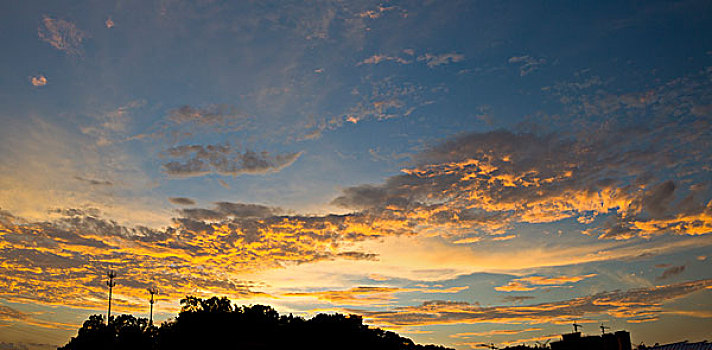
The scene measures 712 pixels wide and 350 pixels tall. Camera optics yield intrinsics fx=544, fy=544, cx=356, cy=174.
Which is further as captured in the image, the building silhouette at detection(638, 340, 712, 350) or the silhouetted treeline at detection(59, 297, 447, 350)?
the silhouetted treeline at detection(59, 297, 447, 350)

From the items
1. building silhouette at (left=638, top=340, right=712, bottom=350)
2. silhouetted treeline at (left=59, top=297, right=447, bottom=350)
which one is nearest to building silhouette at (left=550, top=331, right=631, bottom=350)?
building silhouette at (left=638, top=340, right=712, bottom=350)

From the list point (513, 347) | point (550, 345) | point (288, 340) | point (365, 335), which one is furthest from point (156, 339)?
point (513, 347)

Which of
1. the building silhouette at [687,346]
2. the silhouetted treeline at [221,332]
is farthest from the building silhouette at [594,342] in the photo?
the silhouetted treeline at [221,332]

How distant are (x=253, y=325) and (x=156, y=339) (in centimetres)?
1644

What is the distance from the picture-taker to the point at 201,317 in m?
90.1

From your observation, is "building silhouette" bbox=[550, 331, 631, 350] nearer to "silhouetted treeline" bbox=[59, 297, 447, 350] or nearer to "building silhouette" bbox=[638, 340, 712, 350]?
"building silhouette" bbox=[638, 340, 712, 350]

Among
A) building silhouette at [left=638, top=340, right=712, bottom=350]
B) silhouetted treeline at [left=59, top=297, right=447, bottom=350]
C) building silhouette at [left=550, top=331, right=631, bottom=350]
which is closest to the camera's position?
building silhouette at [left=638, top=340, right=712, bottom=350]

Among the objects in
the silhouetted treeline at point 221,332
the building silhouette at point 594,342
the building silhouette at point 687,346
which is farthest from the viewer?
the building silhouette at point 594,342

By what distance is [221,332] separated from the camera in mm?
88062

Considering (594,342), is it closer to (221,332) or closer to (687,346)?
(687,346)

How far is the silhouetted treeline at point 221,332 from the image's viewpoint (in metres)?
86.7

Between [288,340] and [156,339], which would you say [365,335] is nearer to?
[288,340]

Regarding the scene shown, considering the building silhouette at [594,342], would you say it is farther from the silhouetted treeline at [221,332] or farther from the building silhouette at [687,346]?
the silhouetted treeline at [221,332]

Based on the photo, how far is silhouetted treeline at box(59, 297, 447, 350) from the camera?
284ft
